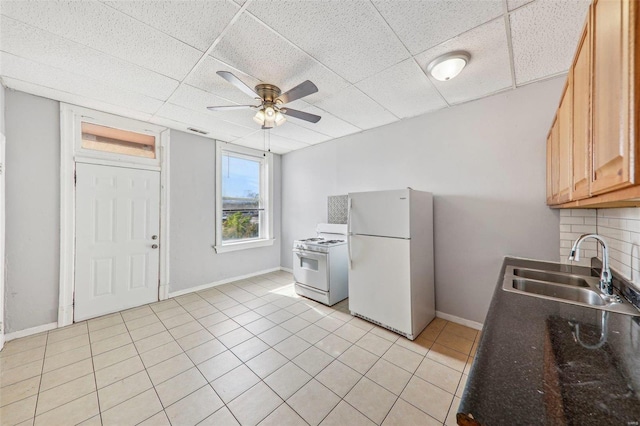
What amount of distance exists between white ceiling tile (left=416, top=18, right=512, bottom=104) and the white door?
12.4 ft

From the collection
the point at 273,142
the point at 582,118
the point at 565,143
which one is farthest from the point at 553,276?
the point at 273,142

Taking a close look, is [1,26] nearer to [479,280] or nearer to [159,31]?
[159,31]

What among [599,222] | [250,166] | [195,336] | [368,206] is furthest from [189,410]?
[250,166]

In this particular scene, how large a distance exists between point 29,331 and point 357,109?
4461mm

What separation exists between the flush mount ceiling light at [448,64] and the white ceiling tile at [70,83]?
9.58 feet

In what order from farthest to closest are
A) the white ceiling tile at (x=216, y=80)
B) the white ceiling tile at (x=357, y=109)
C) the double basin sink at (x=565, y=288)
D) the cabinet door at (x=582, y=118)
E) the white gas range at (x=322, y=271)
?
the white gas range at (x=322, y=271), the white ceiling tile at (x=357, y=109), the white ceiling tile at (x=216, y=80), the double basin sink at (x=565, y=288), the cabinet door at (x=582, y=118)

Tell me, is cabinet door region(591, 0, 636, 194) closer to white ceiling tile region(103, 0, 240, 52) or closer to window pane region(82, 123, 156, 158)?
white ceiling tile region(103, 0, 240, 52)

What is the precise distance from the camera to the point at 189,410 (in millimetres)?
1598

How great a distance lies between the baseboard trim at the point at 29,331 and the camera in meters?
2.41

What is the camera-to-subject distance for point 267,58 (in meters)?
1.88

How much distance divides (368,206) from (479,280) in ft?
4.91

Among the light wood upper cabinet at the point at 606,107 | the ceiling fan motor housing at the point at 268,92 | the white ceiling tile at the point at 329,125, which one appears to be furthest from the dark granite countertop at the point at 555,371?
the white ceiling tile at the point at 329,125

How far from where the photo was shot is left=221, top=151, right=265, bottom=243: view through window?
4305 millimetres

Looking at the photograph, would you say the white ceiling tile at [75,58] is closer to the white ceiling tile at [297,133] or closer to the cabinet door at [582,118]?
the white ceiling tile at [297,133]
